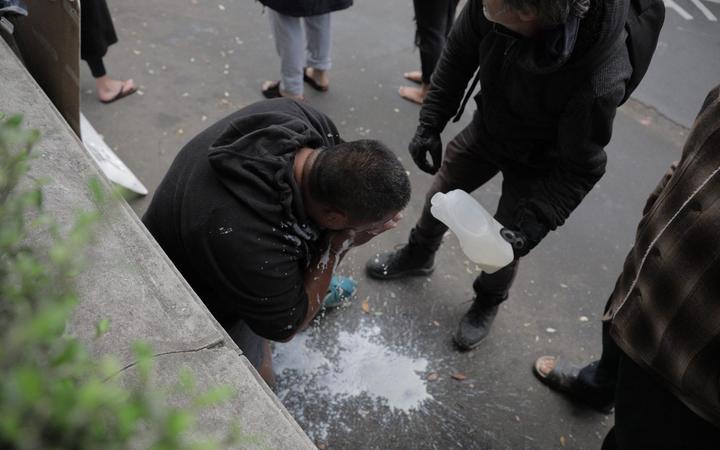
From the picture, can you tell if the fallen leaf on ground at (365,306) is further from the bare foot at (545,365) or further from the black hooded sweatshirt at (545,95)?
the black hooded sweatshirt at (545,95)

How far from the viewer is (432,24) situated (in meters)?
3.97

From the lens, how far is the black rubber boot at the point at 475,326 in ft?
9.73

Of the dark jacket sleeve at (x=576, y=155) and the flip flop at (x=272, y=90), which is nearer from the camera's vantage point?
the dark jacket sleeve at (x=576, y=155)

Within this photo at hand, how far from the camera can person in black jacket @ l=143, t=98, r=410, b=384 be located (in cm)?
172

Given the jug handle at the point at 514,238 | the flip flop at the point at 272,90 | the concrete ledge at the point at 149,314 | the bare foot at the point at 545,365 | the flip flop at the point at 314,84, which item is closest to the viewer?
the concrete ledge at the point at 149,314

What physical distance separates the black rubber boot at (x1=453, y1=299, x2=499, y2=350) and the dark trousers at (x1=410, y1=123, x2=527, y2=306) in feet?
0.20

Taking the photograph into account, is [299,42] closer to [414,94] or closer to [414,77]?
[414,94]

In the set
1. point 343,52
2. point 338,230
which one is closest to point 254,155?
point 338,230

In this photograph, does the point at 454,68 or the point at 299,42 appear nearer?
the point at 454,68

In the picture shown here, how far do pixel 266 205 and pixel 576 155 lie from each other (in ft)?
3.75

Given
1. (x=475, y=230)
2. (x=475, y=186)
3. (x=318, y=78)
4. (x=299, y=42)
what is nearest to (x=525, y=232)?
(x=475, y=230)

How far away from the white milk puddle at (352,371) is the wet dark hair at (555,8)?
181 cm

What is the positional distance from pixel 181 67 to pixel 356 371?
10.1 ft

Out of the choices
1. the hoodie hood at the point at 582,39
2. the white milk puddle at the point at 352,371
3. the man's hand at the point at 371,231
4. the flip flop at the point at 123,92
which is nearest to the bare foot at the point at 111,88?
the flip flop at the point at 123,92
